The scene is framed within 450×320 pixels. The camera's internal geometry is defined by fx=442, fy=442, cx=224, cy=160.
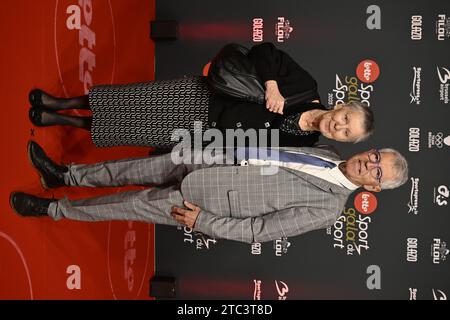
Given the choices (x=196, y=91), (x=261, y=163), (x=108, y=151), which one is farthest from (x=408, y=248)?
(x=108, y=151)

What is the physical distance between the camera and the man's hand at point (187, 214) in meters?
2.12

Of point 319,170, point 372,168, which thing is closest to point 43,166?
point 319,170

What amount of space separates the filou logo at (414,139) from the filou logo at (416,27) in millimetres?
704

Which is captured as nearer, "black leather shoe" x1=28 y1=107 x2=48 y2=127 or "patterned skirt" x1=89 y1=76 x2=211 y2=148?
"patterned skirt" x1=89 y1=76 x2=211 y2=148

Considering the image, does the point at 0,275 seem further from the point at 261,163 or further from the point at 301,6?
the point at 301,6

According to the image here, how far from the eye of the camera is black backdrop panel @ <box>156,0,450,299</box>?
331cm

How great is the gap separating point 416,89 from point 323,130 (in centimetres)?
179

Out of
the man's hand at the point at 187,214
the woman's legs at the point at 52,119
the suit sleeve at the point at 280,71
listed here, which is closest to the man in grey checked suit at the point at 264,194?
the man's hand at the point at 187,214

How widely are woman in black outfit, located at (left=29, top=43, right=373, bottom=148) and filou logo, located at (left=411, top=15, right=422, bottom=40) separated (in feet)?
5.49

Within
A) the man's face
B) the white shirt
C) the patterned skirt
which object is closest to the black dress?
the patterned skirt

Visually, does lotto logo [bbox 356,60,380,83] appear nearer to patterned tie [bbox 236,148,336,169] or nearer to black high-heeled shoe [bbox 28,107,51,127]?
patterned tie [bbox 236,148,336,169]

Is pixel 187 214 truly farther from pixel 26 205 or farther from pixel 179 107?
pixel 26 205

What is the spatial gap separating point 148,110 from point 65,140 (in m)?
0.89

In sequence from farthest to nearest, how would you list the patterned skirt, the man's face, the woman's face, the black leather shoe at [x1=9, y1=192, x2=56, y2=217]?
the black leather shoe at [x1=9, y1=192, x2=56, y2=217]
the patterned skirt
the man's face
the woman's face
